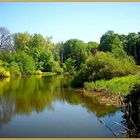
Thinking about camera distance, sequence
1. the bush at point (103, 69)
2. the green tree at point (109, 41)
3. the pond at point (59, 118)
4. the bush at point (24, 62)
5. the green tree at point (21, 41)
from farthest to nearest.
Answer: the green tree at point (21, 41), the bush at point (24, 62), the green tree at point (109, 41), the bush at point (103, 69), the pond at point (59, 118)

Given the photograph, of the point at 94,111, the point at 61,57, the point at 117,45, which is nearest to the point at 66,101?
the point at 94,111

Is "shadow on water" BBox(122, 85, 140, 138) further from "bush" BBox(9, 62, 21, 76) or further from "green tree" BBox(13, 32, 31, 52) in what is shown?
"green tree" BBox(13, 32, 31, 52)

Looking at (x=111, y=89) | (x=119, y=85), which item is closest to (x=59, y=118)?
(x=111, y=89)

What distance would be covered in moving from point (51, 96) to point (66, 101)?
287 centimetres

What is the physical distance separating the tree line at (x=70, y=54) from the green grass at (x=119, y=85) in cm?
222

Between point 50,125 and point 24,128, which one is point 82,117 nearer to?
point 50,125

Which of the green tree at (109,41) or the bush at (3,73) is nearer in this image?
the bush at (3,73)

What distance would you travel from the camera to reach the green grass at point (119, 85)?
65.0ft

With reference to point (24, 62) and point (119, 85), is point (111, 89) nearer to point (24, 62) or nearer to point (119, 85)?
point (119, 85)

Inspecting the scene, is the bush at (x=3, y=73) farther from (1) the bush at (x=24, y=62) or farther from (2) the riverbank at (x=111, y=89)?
(2) the riverbank at (x=111, y=89)

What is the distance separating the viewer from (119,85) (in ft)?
72.6

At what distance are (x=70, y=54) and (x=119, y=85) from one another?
52841 millimetres

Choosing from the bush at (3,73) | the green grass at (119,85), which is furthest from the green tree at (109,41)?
the green grass at (119,85)

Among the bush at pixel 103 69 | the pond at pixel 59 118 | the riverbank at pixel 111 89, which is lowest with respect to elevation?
the pond at pixel 59 118
